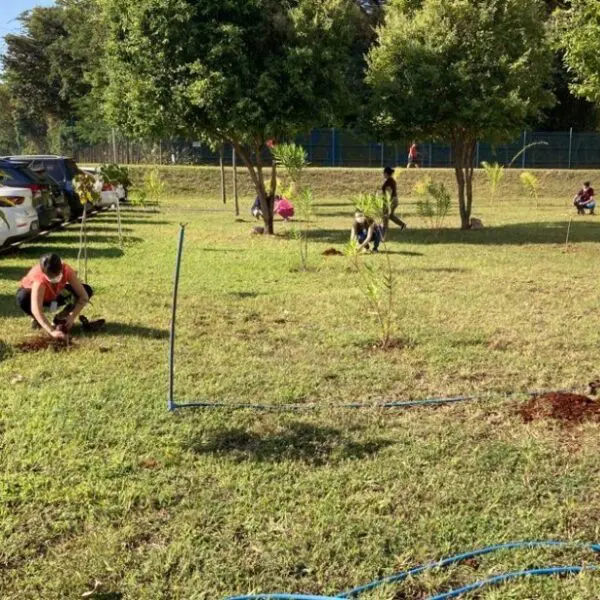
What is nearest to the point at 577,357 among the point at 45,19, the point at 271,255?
the point at 271,255

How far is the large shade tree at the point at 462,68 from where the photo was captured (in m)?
15.3

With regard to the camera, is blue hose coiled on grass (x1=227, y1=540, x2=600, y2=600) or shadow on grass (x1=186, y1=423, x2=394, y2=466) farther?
shadow on grass (x1=186, y1=423, x2=394, y2=466)

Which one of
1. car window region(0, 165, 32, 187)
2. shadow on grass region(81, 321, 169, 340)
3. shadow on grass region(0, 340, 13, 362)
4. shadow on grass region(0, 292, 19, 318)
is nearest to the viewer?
shadow on grass region(0, 340, 13, 362)

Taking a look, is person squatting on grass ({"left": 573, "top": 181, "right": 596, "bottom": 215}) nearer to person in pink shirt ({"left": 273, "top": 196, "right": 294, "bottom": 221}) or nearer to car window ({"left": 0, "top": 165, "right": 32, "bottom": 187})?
person in pink shirt ({"left": 273, "top": 196, "right": 294, "bottom": 221})

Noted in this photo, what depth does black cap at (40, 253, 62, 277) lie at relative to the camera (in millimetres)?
6246

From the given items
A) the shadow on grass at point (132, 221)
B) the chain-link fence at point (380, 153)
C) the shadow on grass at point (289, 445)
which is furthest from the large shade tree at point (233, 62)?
the chain-link fence at point (380, 153)

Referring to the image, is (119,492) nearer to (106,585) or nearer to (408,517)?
(106,585)

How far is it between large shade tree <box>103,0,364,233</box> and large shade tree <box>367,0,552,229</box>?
1570mm

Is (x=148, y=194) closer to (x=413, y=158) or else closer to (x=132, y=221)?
(x=132, y=221)

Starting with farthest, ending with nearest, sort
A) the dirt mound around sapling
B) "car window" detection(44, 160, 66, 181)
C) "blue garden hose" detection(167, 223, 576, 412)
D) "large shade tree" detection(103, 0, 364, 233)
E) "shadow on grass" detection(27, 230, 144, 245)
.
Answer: "car window" detection(44, 160, 66, 181), "shadow on grass" detection(27, 230, 144, 245), "large shade tree" detection(103, 0, 364, 233), "blue garden hose" detection(167, 223, 576, 412), the dirt mound around sapling

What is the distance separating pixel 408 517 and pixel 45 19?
4453 centimetres

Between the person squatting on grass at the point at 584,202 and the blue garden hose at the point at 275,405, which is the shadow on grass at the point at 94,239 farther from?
the person squatting on grass at the point at 584,202

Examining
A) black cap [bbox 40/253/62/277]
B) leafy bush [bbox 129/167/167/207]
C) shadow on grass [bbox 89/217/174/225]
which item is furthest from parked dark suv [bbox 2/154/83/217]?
black cap [bbox 40/253/62/277]

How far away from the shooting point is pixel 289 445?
14.2 ft
